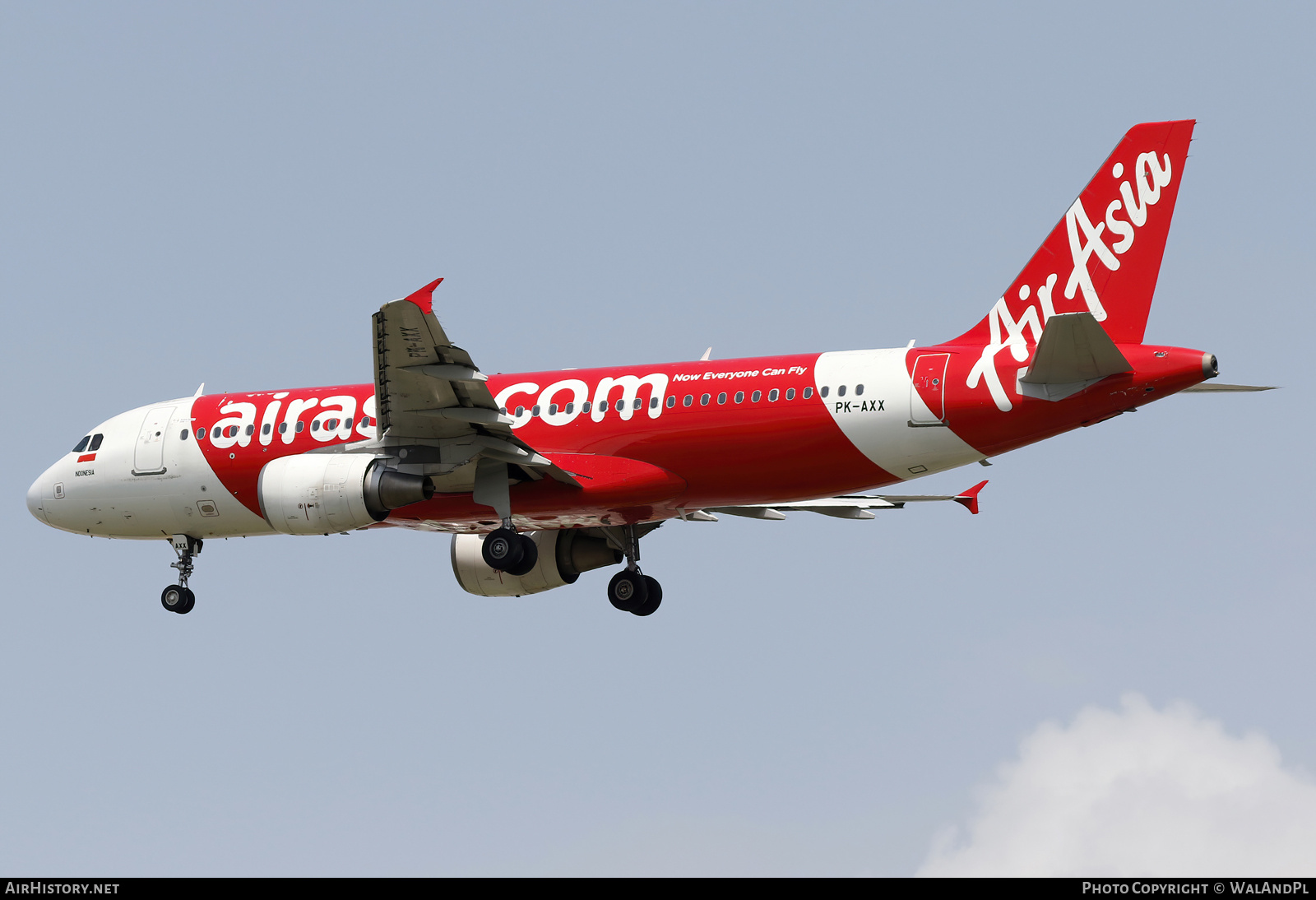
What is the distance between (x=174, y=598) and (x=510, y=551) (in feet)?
25.5

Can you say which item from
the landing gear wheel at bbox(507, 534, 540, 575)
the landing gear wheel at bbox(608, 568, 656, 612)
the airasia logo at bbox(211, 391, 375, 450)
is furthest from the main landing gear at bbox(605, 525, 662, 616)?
the airasia logo at bbox(211, 391, 375, 450)

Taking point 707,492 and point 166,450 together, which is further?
point 166,450

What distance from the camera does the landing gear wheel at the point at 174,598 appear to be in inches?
1267

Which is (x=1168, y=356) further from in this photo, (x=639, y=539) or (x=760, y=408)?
(x=639, y=539)

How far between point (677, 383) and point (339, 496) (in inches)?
236

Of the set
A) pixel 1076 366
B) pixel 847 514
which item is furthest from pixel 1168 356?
pixel 847 514

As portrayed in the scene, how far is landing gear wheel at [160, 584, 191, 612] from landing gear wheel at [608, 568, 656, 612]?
324 inches

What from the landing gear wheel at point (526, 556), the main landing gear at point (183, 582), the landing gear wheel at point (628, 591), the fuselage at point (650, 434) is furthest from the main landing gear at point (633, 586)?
the main landing gear at point (183, 582)

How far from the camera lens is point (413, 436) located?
2808cm

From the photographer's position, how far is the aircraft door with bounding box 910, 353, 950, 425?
2652cm

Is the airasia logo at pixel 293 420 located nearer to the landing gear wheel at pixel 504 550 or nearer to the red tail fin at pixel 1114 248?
the landing gear wheel at pixel 504 550

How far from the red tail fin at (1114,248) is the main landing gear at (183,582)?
15637 mm

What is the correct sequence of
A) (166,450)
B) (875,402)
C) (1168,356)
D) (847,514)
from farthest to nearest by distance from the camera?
(847,514), (166,450), (875,402), (1168,356)

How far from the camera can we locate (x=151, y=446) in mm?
31859
